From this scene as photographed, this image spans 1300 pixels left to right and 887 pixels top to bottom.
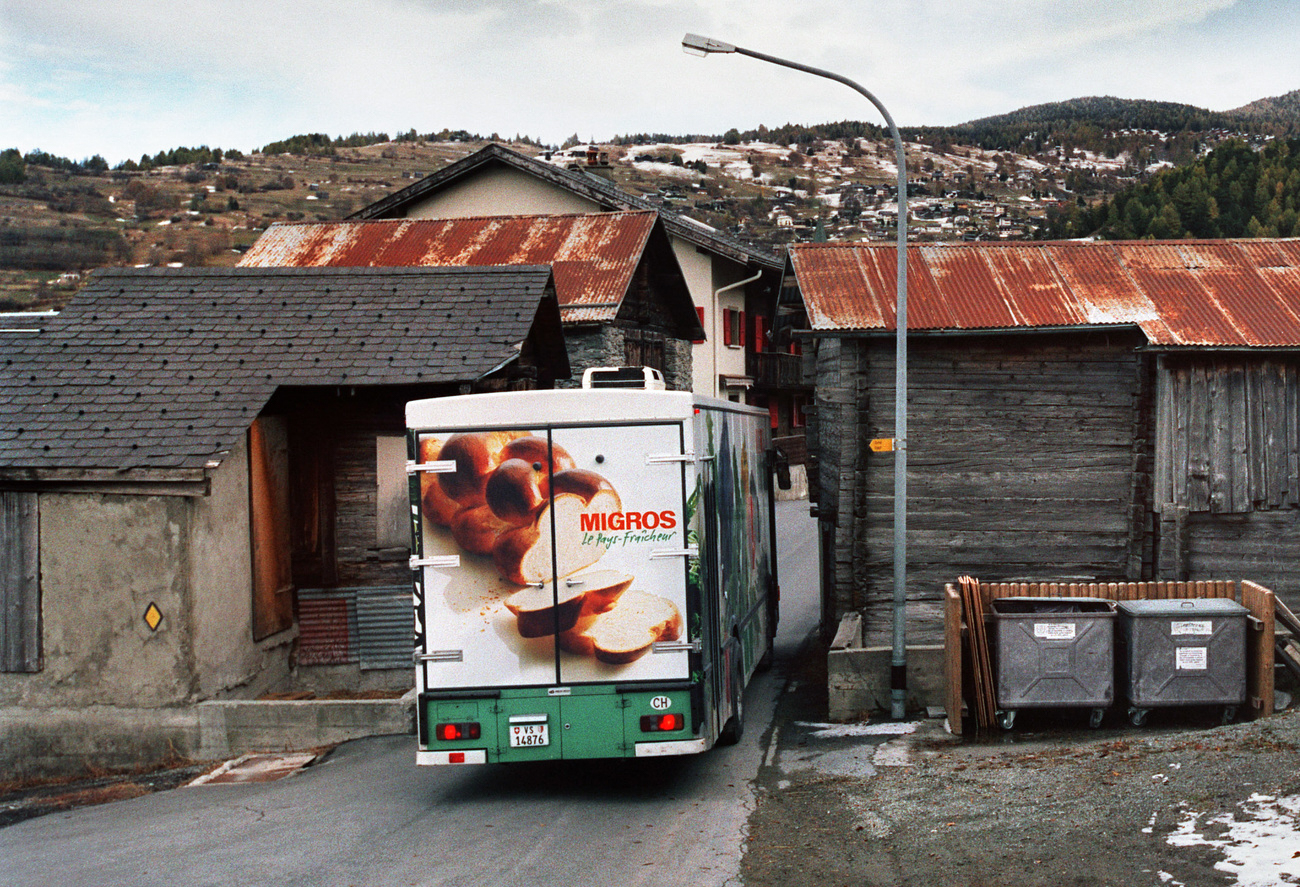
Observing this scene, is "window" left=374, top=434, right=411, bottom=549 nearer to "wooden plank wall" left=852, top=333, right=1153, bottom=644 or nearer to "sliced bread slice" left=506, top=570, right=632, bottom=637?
"sliced bread slice" left=506, top=570, right=632, bottom=637

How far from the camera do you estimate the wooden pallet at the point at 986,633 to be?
1140 cm

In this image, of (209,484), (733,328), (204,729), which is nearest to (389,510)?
(209,484)

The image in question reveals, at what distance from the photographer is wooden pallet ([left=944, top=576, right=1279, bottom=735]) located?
11.4 meters

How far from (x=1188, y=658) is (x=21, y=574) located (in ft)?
39.0

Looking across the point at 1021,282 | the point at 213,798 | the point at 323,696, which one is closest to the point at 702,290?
the point at 1021,282

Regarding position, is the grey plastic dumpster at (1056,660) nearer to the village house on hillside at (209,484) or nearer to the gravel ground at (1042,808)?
the gravel ground at (1042,808)

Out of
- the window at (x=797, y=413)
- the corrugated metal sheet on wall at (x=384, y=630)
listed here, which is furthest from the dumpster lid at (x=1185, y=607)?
the window at (x=797, y=413)

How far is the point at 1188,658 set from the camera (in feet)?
37.0

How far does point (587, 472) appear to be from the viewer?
30.8 ft

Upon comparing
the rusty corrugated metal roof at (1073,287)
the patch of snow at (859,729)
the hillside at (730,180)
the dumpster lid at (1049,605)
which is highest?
the hillside at (730,180)

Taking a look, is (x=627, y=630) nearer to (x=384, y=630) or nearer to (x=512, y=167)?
(x=384, y=630)

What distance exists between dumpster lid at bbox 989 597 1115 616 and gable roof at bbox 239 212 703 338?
14530 mm

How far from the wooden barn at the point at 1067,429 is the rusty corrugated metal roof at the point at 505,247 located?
10706mm

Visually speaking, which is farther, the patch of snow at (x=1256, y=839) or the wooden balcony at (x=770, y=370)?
the wooden balcony at (x=770, y=370)
